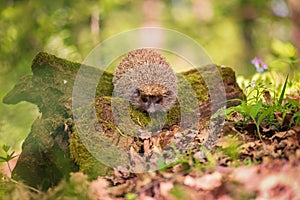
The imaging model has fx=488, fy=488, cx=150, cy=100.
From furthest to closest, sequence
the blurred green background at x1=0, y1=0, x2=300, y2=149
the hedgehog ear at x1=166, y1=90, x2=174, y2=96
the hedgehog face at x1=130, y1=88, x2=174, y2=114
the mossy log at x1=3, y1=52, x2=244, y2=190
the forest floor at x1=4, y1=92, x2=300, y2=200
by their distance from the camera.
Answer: the blurred green background at x1=0, y1=0, x2=300, y2=149 → the hedgehog ear at x1=166, y1=90, x2=174, y2=96 → the hedgehog face at x1=130, y1=88, x2=174, y2=114 → the mossy log at x1=3, y1=52, x2=244, y2=190 → the forest floor at x1=4, y1=92, x2=300, y2=200

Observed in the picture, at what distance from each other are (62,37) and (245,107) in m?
5.86

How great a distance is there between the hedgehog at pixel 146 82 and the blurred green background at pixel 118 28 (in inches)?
49.5

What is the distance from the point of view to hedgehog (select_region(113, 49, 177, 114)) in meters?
3.76

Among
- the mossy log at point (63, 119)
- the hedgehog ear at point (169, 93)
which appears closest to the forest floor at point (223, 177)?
the mossy log at point (63, 119)

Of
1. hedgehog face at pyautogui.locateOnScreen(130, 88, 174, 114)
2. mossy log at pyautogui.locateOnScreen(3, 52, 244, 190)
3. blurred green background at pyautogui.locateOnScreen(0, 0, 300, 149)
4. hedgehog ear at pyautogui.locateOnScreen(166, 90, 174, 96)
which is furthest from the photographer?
blurred green background at pyautogui.locateOnScreen(0, 0, 300, 149)

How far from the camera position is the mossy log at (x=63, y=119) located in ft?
10.4

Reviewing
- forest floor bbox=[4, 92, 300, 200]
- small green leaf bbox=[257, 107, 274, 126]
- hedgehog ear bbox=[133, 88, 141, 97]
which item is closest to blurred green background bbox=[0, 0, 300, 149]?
hedgehog ear bbox=[133, 88, 141, 97]

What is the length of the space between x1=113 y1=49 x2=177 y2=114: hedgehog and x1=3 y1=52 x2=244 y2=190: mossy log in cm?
9

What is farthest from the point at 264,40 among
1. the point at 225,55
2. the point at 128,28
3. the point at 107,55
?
the point at 107,55

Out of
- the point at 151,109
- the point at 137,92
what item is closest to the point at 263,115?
the point at 151,109

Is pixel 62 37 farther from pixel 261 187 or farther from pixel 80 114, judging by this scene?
pixel 261 187

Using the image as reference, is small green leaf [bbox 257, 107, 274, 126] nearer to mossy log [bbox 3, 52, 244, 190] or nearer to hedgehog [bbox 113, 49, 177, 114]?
mossy log [bbox 3, 52, 244, 190]

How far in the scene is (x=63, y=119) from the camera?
11.2 feet

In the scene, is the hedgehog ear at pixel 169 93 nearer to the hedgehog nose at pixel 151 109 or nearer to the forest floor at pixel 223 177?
the hedgehog nose at pixel 151 109
